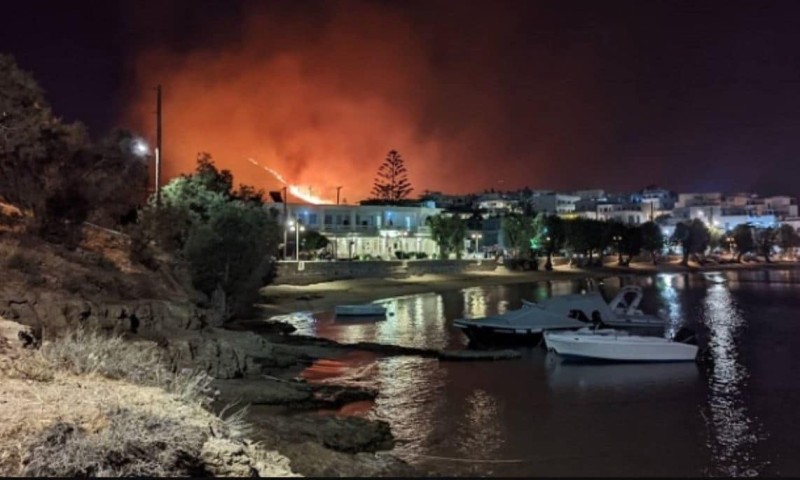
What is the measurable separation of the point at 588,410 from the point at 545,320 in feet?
54.4

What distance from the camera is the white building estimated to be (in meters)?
129

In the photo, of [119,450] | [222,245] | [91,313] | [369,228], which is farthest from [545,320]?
[369,228]

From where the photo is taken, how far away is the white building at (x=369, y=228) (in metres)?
129

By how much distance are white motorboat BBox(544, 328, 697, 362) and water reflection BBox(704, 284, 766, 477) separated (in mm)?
1596

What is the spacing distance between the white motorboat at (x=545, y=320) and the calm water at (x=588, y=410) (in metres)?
1.47

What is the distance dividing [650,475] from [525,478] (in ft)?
9.82

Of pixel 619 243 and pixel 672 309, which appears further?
pixel 619 243

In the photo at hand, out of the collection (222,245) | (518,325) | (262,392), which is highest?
(222,245)

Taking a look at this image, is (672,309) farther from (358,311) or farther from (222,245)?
(222,245)

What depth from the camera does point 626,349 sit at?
33.5 metres

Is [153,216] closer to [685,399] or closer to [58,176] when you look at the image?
[58,176]

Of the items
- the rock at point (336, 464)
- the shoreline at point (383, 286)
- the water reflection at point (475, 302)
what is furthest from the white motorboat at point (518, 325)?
the rock at point (336, 464)

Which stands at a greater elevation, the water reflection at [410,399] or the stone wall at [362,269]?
the stone wall at [362,269]

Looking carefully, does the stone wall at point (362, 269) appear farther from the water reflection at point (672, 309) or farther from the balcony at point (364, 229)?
the water reflection at point (672, 309)
